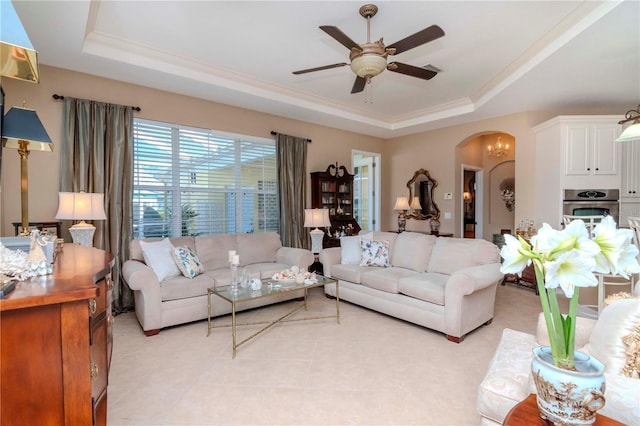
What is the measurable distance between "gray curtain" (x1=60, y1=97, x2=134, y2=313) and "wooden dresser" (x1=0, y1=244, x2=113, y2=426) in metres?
3.04

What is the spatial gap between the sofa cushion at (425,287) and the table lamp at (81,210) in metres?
3.26

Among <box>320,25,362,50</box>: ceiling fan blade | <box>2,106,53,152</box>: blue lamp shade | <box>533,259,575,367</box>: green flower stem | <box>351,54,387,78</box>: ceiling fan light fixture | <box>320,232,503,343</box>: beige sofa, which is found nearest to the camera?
<box>533,259,575,367</box>: green flower stem

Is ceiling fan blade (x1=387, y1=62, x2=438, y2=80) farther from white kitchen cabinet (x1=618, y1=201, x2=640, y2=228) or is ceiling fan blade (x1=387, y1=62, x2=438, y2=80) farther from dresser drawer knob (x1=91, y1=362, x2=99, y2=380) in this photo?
white kitchen cabinet (x1=618, y1=201, x2=640, y2=228)

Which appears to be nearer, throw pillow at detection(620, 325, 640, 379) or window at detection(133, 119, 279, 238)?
throw pillow at detection(620, 325, 640, 379)

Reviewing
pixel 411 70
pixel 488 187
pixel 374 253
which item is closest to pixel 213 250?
pixel 374 253

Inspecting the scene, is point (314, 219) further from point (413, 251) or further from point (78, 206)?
point (78, 206)

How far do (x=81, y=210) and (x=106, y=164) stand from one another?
2.89 feet

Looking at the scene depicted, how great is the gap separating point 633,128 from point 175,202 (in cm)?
497

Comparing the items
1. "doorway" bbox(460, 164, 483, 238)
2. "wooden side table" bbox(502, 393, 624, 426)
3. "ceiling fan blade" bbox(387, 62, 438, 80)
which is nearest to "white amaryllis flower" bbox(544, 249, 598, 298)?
"wooden side table" bbox(502, 393, 624, 426)

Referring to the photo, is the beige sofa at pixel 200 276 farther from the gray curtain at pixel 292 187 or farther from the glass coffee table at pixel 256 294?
the gray curtain at pixel 292 187

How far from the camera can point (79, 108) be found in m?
3.54

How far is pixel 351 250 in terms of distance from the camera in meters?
4.40

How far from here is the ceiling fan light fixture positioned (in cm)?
261

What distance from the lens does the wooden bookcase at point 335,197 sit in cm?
566
